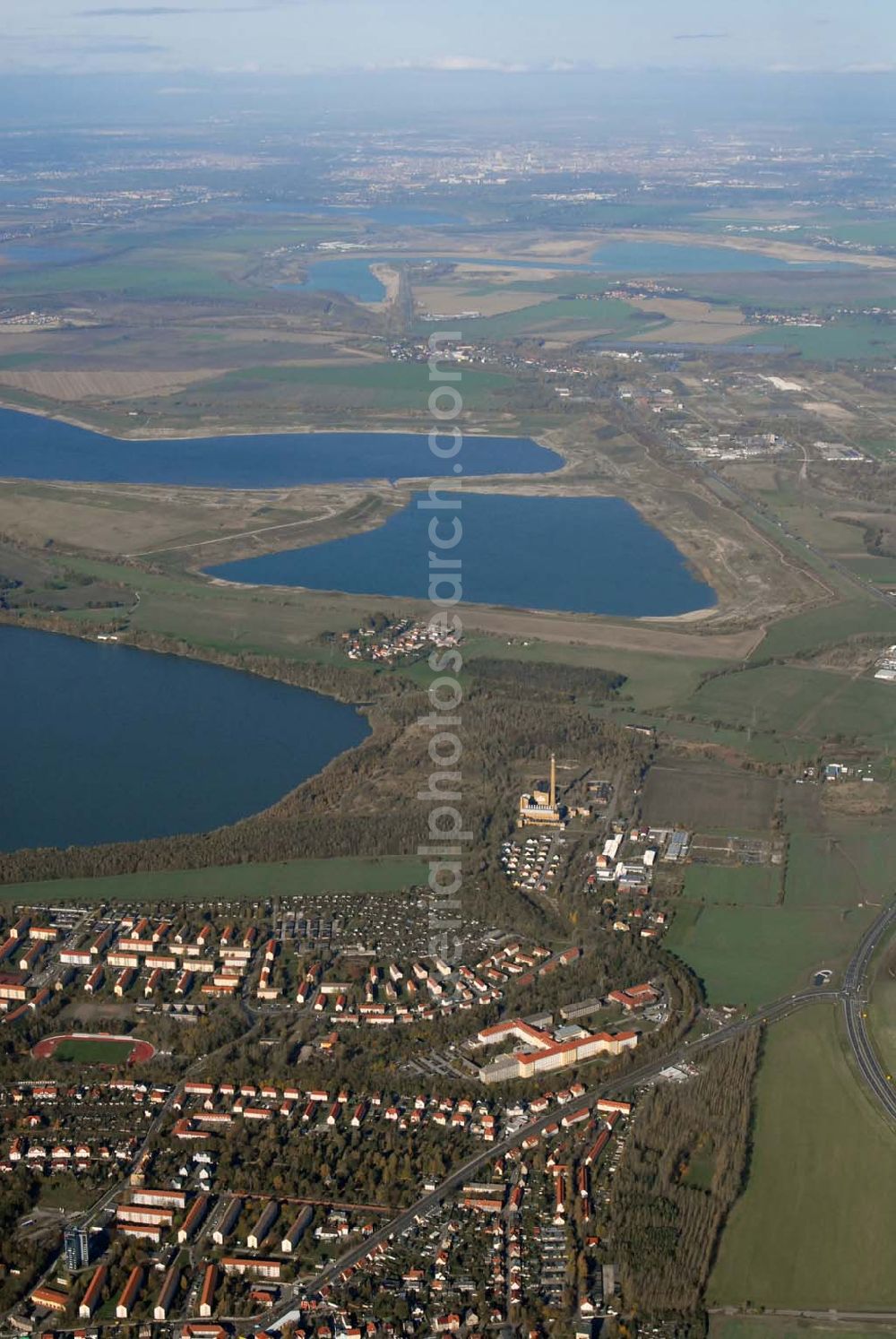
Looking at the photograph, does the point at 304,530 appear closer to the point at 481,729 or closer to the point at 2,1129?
the point at 481,729

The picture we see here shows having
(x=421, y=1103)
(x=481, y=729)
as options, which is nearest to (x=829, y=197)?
(x=481, y=729)

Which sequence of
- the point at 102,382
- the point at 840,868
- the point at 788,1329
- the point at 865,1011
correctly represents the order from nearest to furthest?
the point at 788,1329 < the point at 865,1011 < the point at 840,868 < the point at 102,382

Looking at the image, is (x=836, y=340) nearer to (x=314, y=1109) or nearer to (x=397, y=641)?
(x=397, y=641)

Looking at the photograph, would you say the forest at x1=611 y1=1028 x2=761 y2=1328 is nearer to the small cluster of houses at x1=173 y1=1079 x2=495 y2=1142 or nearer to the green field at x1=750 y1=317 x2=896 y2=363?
the small cluster of houses at x1=173 y1=1079 x2=495 y2=1142

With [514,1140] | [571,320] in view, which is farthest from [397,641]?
[571,320]

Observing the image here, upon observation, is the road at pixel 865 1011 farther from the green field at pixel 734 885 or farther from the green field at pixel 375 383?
the green field at pixel 375 383
